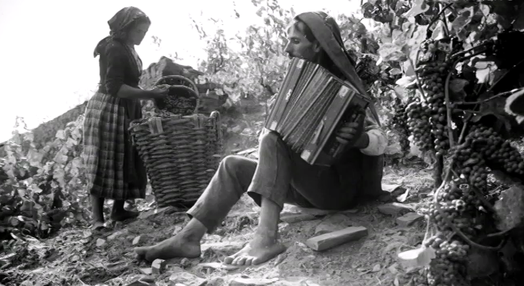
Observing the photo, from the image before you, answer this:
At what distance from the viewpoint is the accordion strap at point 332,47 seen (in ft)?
8.88

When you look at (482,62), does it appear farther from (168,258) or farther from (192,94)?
(192,94)

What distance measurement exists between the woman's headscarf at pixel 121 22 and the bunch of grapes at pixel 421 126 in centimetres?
299

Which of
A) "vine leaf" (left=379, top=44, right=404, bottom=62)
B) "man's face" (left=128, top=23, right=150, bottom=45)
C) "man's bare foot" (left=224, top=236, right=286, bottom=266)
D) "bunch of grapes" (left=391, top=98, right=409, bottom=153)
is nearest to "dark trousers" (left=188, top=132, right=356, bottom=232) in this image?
"man's bare foot" (left=224, top=236, right=286, bottom=266)

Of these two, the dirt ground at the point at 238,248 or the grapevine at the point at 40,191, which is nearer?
the dirt ground at the point at 238,248

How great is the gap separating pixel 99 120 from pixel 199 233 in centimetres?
184

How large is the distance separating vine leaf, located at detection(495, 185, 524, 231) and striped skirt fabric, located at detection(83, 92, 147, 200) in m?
3.27

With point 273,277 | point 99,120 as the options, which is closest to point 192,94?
point 99,120

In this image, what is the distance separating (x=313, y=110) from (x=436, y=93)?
35.0 inches

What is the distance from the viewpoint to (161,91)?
429cm

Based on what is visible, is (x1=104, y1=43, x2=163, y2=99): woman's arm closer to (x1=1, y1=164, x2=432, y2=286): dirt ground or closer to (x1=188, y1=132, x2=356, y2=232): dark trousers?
(x1=1, y1=164, x2=432, y2=286): dirt ground

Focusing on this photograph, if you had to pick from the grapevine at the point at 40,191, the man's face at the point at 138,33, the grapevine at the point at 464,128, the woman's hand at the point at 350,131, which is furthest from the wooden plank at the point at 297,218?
the grapevine at the point at 40,191

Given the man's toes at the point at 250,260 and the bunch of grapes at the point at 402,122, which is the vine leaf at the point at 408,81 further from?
the man's toes at the point at 250,260

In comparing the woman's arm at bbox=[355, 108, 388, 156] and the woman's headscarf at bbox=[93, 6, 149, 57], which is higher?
the woman's headscarf at bbox=[93, 6, 149, 57]

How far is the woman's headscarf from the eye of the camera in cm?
420
